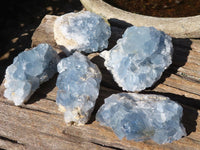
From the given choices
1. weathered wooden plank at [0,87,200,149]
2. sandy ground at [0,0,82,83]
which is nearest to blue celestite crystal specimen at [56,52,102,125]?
weathered wooden plank at [0,87,200,149]

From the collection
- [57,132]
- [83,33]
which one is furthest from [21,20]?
[57,132]

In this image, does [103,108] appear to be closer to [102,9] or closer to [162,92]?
[162,92]

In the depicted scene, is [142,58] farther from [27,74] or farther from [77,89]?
[27,74]

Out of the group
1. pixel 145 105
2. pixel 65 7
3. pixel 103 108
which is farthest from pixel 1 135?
pixel 65 7

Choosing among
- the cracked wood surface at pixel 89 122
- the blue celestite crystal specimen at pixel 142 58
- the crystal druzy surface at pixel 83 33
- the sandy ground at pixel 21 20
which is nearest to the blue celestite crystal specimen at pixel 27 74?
the cracked wood surface at pixel 89 122

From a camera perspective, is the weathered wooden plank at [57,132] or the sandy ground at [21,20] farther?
the sandy ground at [21,20]

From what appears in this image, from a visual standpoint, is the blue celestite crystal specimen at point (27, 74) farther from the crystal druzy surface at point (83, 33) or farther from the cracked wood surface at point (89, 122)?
the crystal druzy surface at point (83, 33)
